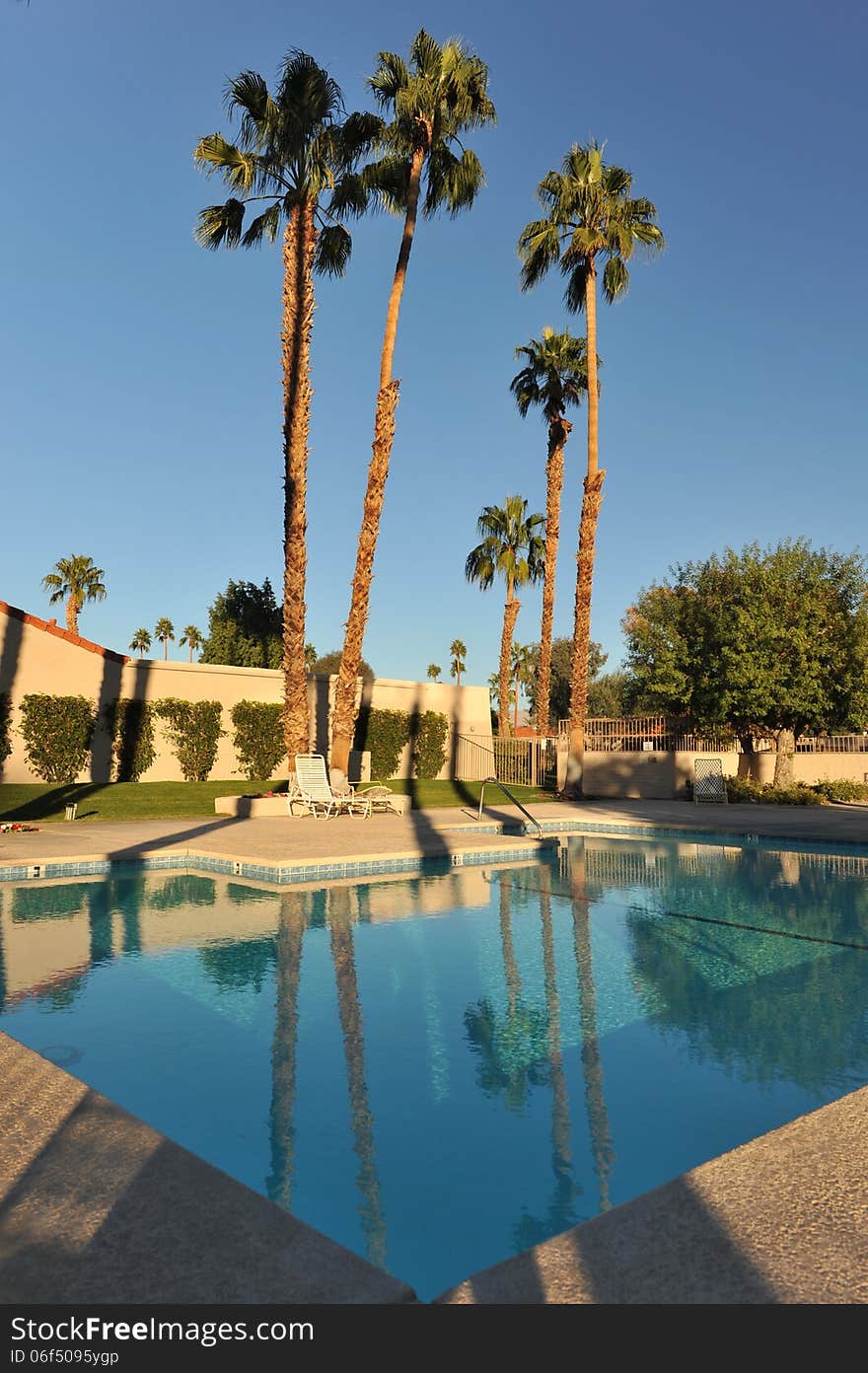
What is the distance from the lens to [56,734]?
2062 cm

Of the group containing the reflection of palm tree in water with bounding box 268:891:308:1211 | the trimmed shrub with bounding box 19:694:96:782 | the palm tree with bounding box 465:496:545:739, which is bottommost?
the reflection of palm tree in water with bounding box 268:891:308:1211

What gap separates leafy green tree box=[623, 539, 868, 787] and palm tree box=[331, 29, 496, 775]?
A: 11199 millimetres

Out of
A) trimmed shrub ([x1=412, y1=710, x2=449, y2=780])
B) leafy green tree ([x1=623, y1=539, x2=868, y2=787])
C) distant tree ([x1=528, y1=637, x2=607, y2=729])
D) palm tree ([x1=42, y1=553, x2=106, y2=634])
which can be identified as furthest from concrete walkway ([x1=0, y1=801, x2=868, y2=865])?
palm tree ([x1=42, y1=553, x2=106, y2=634])

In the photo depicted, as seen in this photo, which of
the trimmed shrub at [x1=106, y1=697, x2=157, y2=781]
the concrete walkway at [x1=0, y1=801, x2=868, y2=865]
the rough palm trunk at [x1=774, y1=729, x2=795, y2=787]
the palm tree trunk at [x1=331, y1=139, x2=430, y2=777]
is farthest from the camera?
the rough palm trunk at [x1=774, y1=729, x2=795, y2=787]

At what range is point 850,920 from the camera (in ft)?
29.0

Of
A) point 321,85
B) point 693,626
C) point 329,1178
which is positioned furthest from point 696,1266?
point 693,626

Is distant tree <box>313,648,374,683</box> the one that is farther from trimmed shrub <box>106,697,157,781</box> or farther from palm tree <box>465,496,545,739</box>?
trimmed shrub <box>106,697,157,781</box>

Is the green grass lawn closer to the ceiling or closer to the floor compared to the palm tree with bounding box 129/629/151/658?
closer to the floor

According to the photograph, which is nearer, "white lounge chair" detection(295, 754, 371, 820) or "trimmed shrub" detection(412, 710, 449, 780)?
"white lounge chair" detection(295, 754, 371, 820)

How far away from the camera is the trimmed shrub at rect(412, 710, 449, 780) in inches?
1152

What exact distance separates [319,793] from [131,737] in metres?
6.94

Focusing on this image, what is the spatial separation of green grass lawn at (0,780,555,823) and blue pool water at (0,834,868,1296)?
26.7 feet

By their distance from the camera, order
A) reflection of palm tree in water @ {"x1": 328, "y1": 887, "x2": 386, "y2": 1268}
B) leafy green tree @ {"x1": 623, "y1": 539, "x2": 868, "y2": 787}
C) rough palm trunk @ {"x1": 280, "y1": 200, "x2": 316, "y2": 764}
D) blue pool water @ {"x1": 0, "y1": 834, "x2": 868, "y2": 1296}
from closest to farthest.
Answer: reflection of palm tree in water @ {"x1": 328, "y1": 887, "x2": 386, "y2": 1268}
blue pool water @ {"x1": 0, "y1": 834, "x2": 868, "y2": 1296}
rough palm trunk @ {"x1": 280, "y1": 200, "x2": 316, "y2": 764}
leafy green tree @ {"x1": 623, "y1": 539, "x2": 868, "y2": 787}
